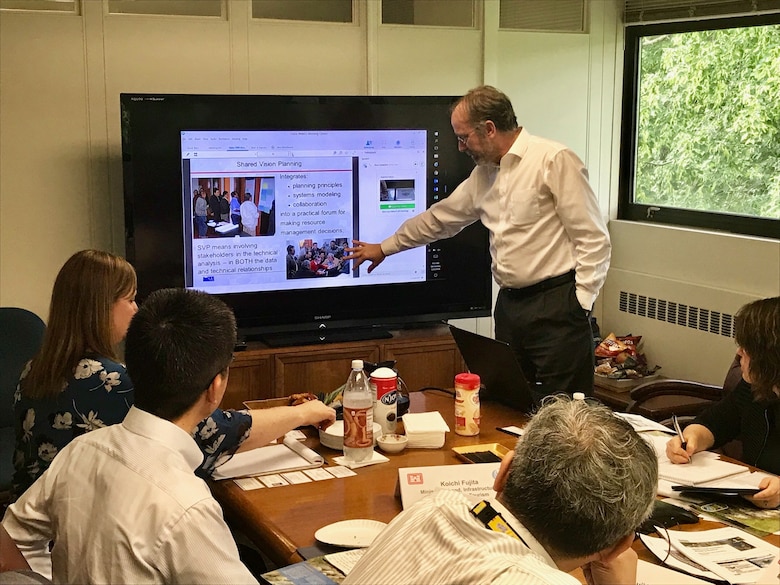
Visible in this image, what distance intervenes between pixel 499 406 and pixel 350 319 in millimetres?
1584

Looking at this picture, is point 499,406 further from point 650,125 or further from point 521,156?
point 650,125

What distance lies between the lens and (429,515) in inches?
55.1

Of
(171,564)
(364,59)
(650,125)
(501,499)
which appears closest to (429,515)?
(501,499)

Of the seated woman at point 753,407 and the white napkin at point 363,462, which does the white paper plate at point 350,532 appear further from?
the seated woman at point 753,407

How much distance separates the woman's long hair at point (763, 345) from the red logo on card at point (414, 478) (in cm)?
95

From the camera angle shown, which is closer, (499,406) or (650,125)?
(499,406)

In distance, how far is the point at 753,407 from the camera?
2525mm

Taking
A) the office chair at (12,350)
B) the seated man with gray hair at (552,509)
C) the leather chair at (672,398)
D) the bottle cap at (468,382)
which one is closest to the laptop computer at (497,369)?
the bottle cap at (468,382)

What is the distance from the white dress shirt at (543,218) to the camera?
338 cm

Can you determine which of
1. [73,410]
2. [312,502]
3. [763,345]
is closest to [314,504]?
[312,502]

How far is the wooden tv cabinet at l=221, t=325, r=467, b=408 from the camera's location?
3.98m

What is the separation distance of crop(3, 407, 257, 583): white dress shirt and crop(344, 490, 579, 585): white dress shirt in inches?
9.3

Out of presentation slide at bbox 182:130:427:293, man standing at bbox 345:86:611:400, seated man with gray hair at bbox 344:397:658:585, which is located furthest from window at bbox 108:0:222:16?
seated man with gray hair at bbox 344:397:658:585

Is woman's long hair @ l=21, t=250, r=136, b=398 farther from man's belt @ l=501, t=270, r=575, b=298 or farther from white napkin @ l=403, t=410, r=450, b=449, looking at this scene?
man's belt @ l=501, t=270, r=575, b=298
